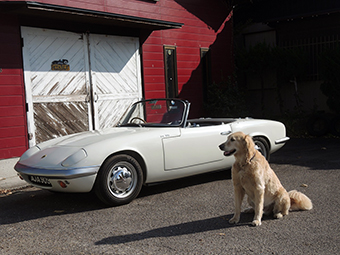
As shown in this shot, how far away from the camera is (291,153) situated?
9.14m

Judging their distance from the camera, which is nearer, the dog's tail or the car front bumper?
the dog's tail

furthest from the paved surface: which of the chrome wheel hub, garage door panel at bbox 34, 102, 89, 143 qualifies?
garage door panel at bbox 34, 102, 89, 143

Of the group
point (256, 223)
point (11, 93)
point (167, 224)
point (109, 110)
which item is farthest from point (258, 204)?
point (109, 110)

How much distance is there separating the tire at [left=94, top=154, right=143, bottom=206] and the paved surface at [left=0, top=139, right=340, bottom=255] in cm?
14

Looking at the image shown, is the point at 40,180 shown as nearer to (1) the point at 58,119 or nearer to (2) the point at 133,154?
(2) the point at 133,154

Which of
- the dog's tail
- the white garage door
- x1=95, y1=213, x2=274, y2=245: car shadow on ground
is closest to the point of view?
x1=95, y1=213, x2=274, y2=245: car shadow on ground

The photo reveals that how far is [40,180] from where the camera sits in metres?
4.79

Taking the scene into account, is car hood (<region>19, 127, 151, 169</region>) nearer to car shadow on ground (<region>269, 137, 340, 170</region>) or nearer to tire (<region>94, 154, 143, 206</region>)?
tire (<region>94, 154, 143, 206</region>)

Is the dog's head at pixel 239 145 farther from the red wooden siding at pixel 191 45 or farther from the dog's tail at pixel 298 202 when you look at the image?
the red wooden siding at pixel 191 45

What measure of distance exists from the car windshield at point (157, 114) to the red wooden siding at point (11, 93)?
345cm

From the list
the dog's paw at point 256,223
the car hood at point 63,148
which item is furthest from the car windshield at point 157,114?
the dog's paw at point 256,223

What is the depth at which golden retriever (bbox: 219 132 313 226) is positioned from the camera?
409 cm

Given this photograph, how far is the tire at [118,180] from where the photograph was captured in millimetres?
4773

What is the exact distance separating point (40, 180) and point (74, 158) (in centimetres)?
54
